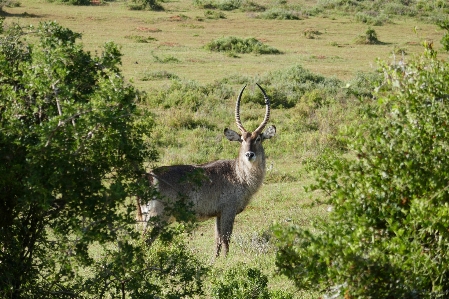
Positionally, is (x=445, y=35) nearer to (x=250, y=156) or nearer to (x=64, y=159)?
(x=64, y=159)

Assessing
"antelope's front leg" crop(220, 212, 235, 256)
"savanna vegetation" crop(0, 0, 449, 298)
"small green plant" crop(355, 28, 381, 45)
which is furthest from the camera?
"small green plant" crop(355, 28, 381, 45)

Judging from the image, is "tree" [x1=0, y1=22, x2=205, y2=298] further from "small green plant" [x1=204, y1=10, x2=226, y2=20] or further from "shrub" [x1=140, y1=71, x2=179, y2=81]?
"small green plant" [x1=204, y1=10, x2=226, y2=20]

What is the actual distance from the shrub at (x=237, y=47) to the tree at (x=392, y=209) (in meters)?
27.4

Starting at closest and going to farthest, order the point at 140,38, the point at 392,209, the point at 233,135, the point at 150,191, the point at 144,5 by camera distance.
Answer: the point at 392,209 → the point at 150,191 → the point at 233,135 → the point at 140,38 → the point at 144,5

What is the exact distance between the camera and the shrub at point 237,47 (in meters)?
32.3

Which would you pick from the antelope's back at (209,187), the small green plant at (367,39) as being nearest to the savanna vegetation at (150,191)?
the antelope's back at (209,187)

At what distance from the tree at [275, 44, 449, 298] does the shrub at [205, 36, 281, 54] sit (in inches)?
1077

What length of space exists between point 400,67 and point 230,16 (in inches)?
1625

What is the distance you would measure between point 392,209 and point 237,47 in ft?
91.9

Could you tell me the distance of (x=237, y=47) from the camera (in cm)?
3238

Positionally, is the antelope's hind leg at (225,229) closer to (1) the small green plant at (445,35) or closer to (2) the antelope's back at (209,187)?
(2) the antelope's back at (209,187)

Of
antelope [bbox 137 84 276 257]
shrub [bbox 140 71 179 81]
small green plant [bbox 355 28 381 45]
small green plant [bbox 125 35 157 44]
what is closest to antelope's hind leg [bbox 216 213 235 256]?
antelope [bbox 137 84 276 257]

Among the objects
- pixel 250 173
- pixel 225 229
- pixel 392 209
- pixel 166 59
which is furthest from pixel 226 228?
pixel 166 59

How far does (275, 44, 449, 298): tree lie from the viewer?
183 inches
